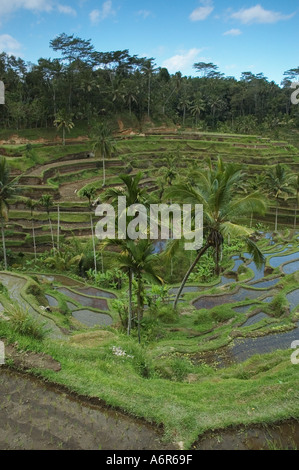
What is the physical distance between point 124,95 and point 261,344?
184 feet

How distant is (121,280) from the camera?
23.5m

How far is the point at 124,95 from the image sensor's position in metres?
59.0

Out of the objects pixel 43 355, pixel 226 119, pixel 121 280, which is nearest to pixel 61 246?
pixel 121 280

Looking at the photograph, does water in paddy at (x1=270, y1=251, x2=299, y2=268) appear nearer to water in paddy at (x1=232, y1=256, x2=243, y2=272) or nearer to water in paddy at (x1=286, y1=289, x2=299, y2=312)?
water in paddy at (x1=232, y1=256, x2=243, y2=272)

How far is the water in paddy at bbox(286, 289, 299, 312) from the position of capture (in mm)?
14839

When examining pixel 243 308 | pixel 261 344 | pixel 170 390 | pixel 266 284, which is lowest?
pixel 266 284

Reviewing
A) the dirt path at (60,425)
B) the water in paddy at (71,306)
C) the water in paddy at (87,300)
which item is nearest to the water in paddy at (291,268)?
the water in paddy at (87,300)

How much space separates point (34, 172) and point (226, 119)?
57021 mm

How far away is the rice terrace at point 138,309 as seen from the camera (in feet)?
17.0

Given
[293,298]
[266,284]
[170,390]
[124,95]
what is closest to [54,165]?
[124,95]

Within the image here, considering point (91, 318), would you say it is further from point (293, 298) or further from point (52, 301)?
point (293, 298)

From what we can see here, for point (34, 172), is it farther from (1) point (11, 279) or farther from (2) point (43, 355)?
(2) point (43, 355)

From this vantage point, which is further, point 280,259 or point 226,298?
point 280,259

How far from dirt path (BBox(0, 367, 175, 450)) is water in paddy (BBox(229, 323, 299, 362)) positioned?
6142 millimetres
